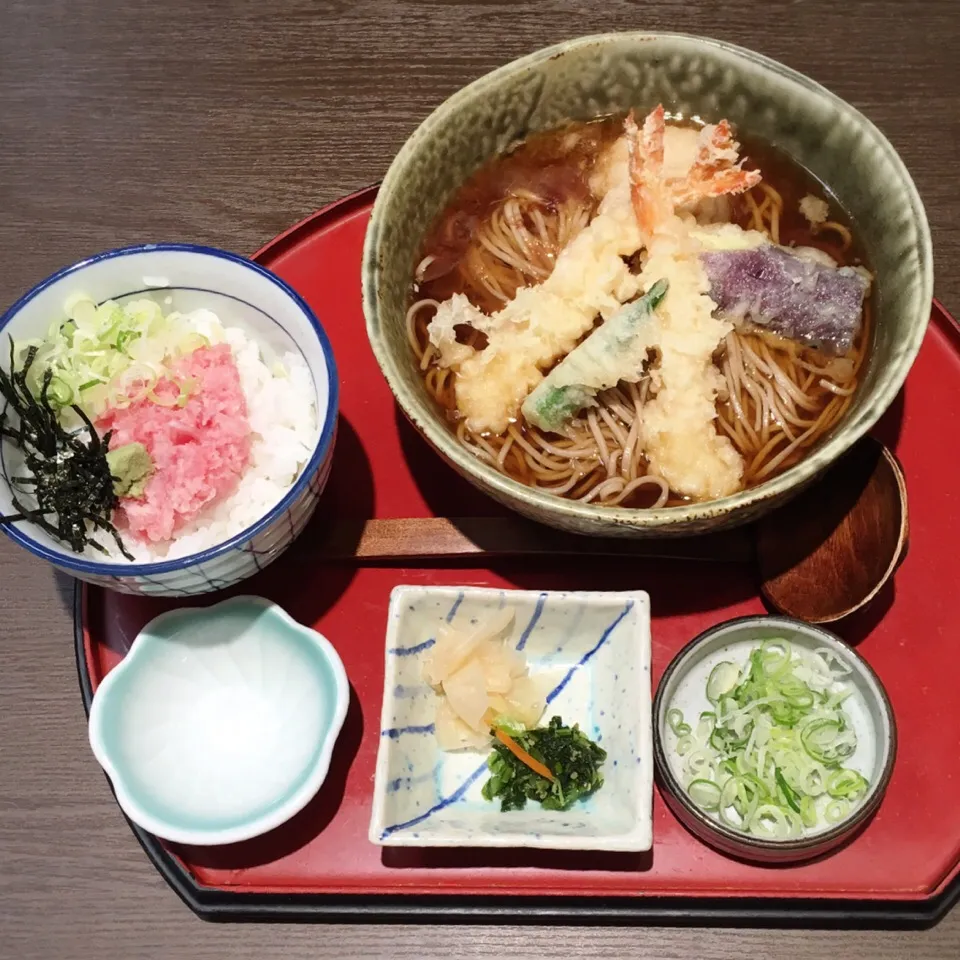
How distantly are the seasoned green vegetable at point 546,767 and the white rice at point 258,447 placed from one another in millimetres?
633

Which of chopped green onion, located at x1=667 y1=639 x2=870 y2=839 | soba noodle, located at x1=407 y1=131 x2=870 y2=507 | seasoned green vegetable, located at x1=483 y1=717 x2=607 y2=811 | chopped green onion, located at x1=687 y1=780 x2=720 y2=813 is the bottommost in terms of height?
seasoned green vegetable, located at x1=483 y1=717 x2=607 y2=811

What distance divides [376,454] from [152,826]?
0.83 meters

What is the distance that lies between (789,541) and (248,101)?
1.94 meters

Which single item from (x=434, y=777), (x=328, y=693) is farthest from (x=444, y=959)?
(x=328, y=693)

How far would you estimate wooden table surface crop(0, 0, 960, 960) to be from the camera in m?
2.21

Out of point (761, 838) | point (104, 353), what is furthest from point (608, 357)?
point (104, 353)

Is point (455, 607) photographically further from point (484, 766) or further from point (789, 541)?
point (789, 541)

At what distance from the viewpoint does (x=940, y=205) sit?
2.17 meters

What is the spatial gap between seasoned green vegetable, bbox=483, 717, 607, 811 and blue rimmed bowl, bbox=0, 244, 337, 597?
57 centimetres

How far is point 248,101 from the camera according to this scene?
247 cm

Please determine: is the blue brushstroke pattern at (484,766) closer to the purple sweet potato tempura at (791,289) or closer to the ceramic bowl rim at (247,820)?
the ceramic bowl rim at (247,820)

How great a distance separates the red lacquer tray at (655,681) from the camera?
4.90 ft

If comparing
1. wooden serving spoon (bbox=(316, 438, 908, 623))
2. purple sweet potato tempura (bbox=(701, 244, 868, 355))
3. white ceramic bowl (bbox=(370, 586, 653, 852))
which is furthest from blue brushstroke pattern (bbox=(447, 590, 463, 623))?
purple sweet potato tempura (bbox=(701, 244, 868, 355))

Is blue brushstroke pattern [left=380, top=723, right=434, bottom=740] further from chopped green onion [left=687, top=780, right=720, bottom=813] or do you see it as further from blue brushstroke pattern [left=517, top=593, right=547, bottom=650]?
chopped green onion [left=687, top=780, right=720, bottom=813]
